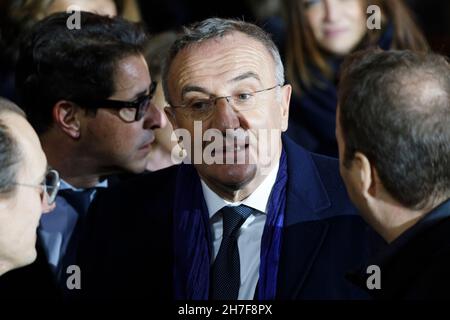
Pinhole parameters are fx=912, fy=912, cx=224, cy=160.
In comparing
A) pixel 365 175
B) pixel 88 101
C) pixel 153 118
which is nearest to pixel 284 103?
pixel 365 175

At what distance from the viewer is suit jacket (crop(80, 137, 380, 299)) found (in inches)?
94.5

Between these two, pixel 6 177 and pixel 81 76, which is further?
pixel 81 76

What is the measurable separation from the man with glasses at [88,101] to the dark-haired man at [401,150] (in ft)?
3.99

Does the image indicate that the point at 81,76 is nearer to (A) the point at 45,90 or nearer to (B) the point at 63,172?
(A) the point at 45,90

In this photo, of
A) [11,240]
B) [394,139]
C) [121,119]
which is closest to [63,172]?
[121,119]

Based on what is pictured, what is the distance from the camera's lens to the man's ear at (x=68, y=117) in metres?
3.27

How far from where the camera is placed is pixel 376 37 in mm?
3930

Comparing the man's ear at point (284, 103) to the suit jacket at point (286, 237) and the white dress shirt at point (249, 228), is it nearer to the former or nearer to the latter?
the suit jacket at point (286, 237)

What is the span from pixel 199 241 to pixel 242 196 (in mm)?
176

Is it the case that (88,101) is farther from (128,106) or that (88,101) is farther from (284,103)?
(284,103)

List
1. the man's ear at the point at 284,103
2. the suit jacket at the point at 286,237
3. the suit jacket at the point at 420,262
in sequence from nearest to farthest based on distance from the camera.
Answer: the suit jacket at the point at 420,262 → the suit jacket at the point at 286,237 → the man's ear at the point at 284,103

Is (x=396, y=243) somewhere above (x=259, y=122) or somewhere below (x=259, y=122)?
below

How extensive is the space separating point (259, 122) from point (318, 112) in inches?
52.5

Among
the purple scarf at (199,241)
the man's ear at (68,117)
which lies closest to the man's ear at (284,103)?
the purple scarf at (199,241)
